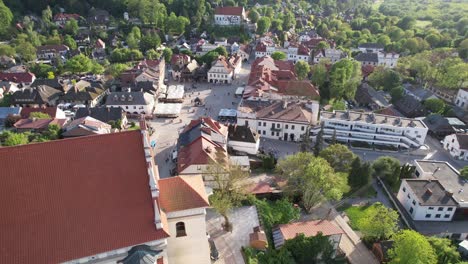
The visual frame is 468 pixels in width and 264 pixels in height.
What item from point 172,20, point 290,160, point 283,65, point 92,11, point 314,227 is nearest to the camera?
point 314,227

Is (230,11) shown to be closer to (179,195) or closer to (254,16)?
(254,16)

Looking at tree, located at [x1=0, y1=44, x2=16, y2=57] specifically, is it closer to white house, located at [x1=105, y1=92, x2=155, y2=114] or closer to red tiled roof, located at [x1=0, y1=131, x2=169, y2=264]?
white house, located at [x1=105, y1=92, x2=155, y2=114]

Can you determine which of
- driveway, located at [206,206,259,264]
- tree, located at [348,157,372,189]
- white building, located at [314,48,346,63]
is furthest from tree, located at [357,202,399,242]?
white building, located at [314,48,346,63]

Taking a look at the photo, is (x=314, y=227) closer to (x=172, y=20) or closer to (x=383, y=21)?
(x=172, y=20)

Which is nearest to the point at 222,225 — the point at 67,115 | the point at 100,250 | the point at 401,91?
the point at 100,250

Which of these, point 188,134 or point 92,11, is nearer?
point 188,134

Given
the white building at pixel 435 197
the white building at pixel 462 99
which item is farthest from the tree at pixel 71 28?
the white building at pixel 462 99
